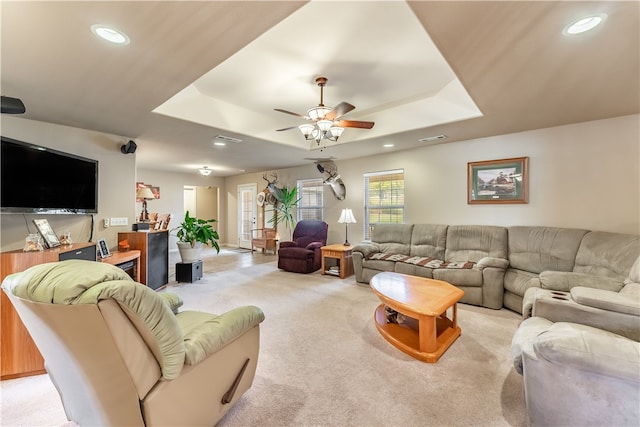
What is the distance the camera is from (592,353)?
1.24m

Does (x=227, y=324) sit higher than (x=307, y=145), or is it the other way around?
(x=307, y=145)

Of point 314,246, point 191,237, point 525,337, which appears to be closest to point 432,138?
point 314,246

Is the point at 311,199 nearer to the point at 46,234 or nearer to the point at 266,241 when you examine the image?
the point at 266,241

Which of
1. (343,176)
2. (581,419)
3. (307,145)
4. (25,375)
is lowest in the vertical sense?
(25,375)

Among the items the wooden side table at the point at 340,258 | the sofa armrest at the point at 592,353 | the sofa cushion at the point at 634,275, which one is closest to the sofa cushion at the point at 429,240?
the wooden side table at the point at 340,258

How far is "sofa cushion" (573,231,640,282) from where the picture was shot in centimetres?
275

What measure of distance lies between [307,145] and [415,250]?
2765mm

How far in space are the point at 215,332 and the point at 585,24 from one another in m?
2.86

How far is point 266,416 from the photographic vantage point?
165 cm

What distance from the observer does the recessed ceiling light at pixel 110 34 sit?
1.64m

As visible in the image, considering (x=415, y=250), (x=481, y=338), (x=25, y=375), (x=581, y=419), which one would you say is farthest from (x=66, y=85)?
(x=415, y=250)

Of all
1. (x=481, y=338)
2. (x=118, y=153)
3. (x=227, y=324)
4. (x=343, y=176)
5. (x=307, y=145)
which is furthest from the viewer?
(x=343, y=176)

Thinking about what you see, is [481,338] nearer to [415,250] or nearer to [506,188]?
[415,250]

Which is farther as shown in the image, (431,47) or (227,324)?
(431,47)
